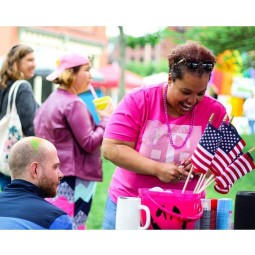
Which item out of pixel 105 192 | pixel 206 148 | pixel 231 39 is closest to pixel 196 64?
pixel 206 148

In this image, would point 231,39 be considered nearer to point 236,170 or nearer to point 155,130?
point 155,130

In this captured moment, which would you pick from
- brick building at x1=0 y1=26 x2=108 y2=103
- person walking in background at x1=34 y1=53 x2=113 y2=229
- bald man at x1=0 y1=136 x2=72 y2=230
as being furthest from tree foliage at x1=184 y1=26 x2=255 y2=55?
bald man at x1=0 y1=136 x2=72 y2=230

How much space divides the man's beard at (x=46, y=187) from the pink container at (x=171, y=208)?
0.46 m

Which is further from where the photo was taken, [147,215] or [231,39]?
[231,39]

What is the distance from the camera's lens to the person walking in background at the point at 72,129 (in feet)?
16.1

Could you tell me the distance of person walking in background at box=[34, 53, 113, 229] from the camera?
4914 mm

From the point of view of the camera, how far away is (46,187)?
2.92 m

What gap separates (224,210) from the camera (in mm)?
2766

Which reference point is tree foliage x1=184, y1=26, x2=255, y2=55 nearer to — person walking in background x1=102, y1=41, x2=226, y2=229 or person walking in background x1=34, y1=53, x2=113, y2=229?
person walking in background x1=34, y1=53, x2=113, y2=229

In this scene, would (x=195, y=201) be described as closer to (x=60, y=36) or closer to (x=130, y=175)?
(x=130, y=175)

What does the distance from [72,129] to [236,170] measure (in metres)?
2.33

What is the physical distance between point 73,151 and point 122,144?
1852mm
